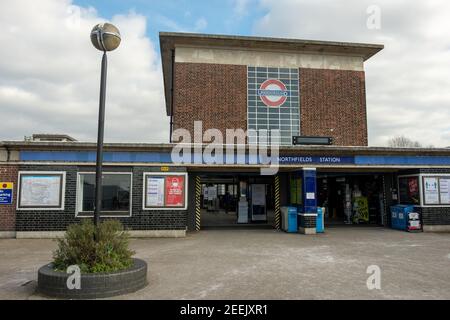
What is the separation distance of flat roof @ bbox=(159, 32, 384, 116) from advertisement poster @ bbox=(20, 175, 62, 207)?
394 inches

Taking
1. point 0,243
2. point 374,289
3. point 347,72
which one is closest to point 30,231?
point 0,243

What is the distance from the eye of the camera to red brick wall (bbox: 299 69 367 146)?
67.2ft

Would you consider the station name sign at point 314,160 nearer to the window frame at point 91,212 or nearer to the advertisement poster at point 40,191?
the window frame at point 91,212

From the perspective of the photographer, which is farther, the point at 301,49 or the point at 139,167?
the point at 301,49

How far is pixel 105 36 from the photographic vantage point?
23.1ft

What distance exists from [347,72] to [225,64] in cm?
749

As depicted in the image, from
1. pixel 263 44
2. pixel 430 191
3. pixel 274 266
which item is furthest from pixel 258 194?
pixel 274 266

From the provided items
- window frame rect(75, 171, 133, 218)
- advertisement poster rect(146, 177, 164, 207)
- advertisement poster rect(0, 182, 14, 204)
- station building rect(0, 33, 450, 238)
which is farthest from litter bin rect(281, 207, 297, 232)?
advertisement poster rect(0, 182, 14, 204)

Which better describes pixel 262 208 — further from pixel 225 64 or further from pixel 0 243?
pixel 0 243

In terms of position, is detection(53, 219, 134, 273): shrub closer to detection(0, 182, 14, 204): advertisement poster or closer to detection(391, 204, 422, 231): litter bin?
detection(0, 182, 14, 204): advertisement poster

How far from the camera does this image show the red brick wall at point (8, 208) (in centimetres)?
1361

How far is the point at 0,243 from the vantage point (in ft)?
40.7

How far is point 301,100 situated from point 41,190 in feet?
47.0

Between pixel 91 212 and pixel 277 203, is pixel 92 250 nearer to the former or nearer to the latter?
pixel 91 212
